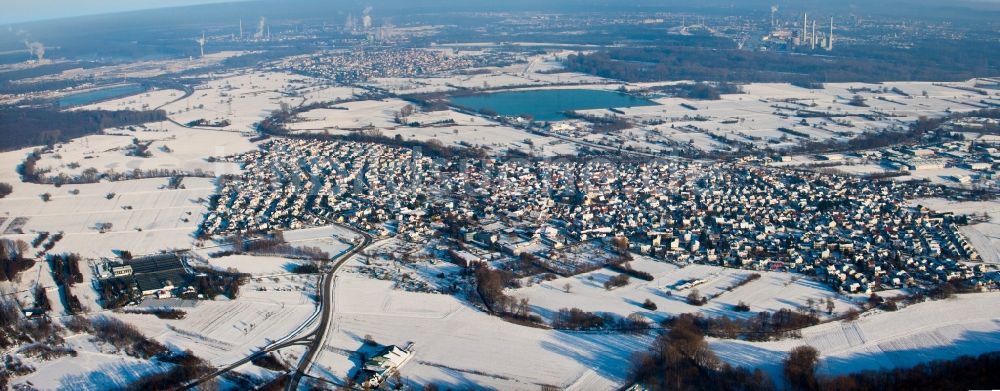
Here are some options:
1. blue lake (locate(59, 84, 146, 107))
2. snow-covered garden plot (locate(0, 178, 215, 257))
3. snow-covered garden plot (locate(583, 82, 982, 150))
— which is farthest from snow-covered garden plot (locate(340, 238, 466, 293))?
blue lake (locate(59, 84, 146, 107))

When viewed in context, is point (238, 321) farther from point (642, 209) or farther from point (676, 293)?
point (642, 209)

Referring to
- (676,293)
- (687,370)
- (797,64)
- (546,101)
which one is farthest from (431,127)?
(797,64)

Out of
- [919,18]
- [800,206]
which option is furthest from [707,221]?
[919,18]

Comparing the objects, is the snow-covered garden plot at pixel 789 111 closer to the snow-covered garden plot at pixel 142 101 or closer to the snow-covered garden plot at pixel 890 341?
the snow-covered garden plot at pixel 890 341

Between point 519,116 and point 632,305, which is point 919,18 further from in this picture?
point 632,305

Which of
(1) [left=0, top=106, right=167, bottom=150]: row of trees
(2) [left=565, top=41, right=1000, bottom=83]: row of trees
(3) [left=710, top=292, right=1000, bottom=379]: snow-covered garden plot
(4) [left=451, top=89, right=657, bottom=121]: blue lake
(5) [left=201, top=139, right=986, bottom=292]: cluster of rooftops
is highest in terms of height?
(2) [left=565, top=41, right=1000, bottom=83]: row of trees

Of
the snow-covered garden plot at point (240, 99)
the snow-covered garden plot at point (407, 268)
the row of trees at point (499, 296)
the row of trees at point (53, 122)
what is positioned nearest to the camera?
the row of trees at point (499, 296)

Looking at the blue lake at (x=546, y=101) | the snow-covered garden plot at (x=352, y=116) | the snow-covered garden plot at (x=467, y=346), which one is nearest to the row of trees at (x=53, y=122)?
the snow-covered garden plot at (x=352, y=116)

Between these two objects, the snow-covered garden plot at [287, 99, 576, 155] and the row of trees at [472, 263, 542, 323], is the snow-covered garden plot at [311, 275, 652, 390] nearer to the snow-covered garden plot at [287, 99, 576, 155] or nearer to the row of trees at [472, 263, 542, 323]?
the row of trees at [472, 263, 542, 323]
